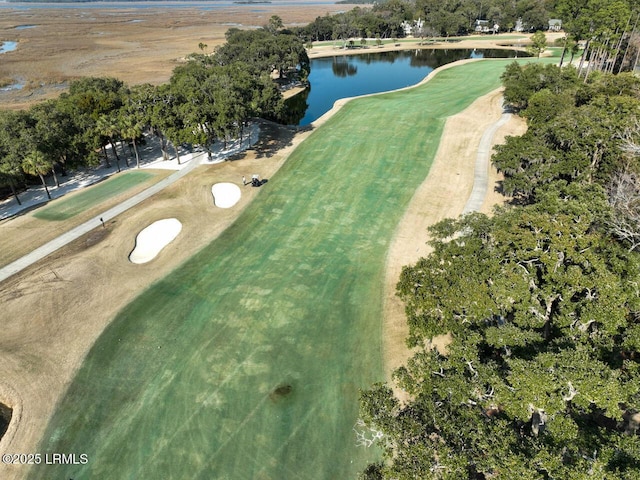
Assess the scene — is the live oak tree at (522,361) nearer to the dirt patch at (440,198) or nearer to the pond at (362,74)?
the dirt patch at (440,198)

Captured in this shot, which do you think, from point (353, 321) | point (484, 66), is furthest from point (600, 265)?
point (484, 66)

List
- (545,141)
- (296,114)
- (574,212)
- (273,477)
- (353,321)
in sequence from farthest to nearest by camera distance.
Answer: (296,114) → (545,141) → (353,321) → (574,212) → (273,477)

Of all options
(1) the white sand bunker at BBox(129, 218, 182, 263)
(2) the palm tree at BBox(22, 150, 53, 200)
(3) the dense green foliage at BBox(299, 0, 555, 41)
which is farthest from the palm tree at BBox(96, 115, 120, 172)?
(3) the dense green foliage at BBox(299, 0, 555, 41)

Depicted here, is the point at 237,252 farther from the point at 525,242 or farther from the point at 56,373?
the point at 525,242

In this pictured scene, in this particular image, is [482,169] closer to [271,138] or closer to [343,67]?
[271,138]

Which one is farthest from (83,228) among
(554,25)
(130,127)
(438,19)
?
(554,25)

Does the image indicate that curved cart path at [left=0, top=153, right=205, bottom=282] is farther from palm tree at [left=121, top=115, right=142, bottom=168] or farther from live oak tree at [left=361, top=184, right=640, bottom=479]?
live oak tree at [left=361, top=184, right=640, bottom=479]
